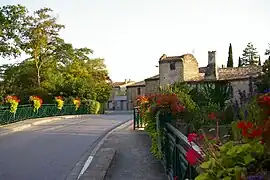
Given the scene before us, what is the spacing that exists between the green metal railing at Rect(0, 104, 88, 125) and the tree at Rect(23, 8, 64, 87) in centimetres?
693

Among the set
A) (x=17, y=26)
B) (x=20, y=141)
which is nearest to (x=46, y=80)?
(x=17, y=26)

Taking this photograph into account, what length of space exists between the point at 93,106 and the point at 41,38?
9088mm

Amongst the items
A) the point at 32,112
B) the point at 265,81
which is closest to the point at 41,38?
the point at 32,112

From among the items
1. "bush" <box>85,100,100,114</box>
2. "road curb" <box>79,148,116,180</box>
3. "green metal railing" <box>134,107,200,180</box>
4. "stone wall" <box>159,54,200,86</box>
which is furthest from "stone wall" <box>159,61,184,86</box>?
"green metal railing" <box>134,107,200,180</box>

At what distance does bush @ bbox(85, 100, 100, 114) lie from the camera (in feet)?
126

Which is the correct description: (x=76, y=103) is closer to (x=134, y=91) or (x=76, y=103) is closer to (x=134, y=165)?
(x=134, y=165)

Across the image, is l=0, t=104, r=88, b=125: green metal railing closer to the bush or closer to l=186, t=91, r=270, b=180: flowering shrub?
the bush

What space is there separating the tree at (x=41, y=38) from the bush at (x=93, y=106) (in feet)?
19.6

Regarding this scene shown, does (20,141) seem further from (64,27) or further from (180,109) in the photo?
(64,27)

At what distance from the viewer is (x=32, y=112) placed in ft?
86.7

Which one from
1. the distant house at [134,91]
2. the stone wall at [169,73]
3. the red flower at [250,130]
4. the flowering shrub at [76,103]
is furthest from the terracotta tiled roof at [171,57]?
the red flower at [250,130]

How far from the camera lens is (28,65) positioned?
42.6 meters

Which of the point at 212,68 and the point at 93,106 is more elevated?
the point at 212,68

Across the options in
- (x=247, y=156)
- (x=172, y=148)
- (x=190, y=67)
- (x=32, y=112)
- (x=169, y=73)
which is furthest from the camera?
(x=169, y=73)
